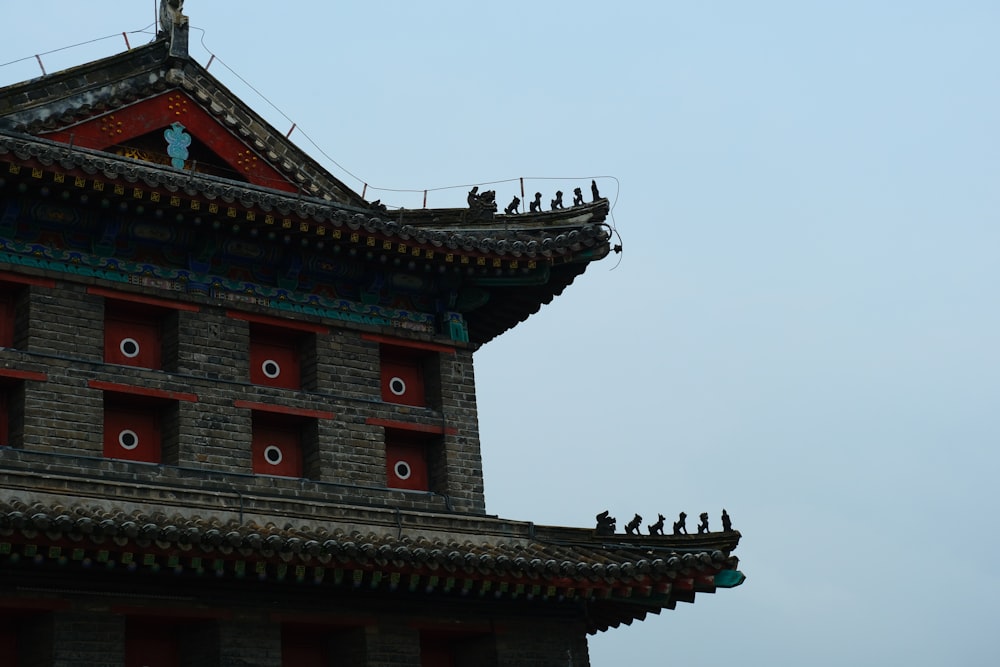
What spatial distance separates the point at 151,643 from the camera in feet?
61.7

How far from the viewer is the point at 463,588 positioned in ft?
61.5

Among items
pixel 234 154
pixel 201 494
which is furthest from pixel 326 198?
pixel 201 494

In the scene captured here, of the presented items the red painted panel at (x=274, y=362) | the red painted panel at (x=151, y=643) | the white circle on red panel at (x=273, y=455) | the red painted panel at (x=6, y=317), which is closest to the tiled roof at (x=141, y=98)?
the red painted panel at (x=6, y=317)

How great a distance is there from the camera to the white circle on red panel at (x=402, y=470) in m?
22.5

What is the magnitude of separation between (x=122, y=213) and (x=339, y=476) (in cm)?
472

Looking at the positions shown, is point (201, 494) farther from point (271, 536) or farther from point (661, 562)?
point (661, 562)

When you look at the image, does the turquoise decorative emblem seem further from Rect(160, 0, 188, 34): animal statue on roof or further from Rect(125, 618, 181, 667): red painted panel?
Rect(125, 618, 181, 667): red painted panel

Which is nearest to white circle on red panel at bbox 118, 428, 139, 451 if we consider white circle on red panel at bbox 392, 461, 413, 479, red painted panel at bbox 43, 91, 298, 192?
white circle on red panel at bbox 392, 461, 413, 479

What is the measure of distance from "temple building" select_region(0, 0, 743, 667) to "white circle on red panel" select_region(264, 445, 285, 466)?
52 millimetres

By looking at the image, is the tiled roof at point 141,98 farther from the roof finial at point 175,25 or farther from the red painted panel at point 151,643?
the red painted panel at point 151,643

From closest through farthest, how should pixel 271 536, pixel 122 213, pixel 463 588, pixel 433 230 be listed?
pixel 271 536 → pixel 463 588 → pixel 122 213 → pixel 433 230

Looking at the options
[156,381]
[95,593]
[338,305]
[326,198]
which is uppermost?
[326,198]

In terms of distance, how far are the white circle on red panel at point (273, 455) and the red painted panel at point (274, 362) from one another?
3.11 feet

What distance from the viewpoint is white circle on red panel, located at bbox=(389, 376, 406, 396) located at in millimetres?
23047
